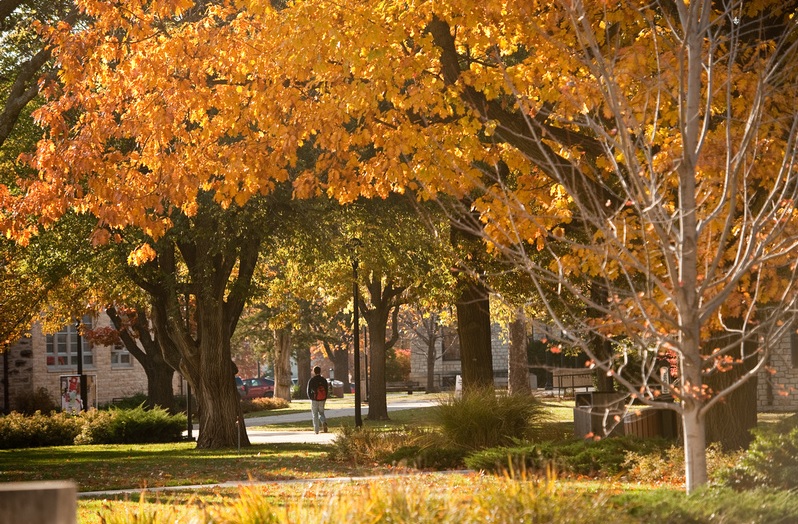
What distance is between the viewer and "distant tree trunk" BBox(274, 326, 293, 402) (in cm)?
5406

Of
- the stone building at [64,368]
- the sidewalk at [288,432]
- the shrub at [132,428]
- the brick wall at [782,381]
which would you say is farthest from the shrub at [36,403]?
the brick wall at [782,381]

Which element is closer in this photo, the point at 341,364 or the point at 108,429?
the point at 108,429

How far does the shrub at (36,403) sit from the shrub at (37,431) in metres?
11.3

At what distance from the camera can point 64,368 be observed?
151 feet

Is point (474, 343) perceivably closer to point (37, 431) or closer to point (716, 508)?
point (37, 431)

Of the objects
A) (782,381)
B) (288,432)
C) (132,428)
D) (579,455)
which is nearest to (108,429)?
(132,428)

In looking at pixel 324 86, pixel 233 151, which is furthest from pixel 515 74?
pixel 233 151

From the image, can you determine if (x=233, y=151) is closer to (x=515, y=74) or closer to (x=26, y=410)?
(x=515, y=74)

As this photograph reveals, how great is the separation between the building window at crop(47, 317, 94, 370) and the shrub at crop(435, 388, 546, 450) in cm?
3098

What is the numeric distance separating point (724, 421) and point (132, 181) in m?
8.62

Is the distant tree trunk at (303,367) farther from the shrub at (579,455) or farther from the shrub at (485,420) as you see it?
the shrub at (579,455)

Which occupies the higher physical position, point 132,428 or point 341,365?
point 341,365

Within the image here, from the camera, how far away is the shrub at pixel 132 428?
29.0 m

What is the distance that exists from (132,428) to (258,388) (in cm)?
3064
